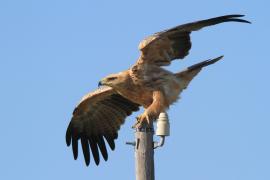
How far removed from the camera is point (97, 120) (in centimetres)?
1582

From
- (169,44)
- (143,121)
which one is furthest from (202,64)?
(143,121)

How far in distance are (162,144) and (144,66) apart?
10.3 ft

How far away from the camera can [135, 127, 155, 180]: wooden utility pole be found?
1027 centimetres

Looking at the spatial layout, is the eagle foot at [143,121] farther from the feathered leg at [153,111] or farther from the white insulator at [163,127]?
the white insulator at [163,127]

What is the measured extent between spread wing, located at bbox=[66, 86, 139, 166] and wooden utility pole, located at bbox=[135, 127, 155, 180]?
4499 mm

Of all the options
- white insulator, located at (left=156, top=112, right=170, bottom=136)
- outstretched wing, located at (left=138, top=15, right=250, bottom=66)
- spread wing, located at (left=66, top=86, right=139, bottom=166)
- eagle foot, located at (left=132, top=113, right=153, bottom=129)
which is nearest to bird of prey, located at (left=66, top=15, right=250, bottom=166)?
outstretched wing, located at (left=138, top=15, right=250, bottom=66)

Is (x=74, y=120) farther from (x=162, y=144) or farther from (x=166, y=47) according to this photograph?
(x=162, y=144)

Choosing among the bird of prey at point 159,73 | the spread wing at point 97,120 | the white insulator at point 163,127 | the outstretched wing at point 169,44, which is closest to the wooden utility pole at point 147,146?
the white insulator at point 163,127

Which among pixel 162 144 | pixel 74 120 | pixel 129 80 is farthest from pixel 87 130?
pixel 162 144

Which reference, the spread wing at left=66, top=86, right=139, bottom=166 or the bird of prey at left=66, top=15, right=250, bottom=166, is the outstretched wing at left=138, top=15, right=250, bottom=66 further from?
the spread wing at left=66, top=86, right=139, bottom=166

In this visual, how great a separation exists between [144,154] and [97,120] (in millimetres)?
5506

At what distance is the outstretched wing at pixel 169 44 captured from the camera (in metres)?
13.1

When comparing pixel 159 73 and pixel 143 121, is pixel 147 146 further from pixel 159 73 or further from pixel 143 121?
pixel 159 73

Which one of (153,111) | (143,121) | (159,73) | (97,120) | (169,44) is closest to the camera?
(143,121)
